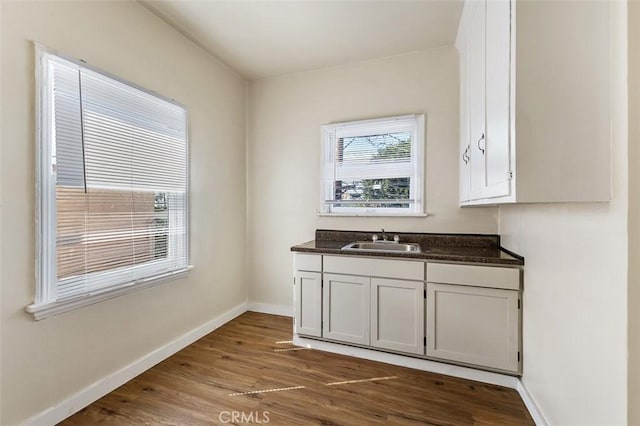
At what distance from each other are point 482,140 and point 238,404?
219cm

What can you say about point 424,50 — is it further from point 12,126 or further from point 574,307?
point 12,126

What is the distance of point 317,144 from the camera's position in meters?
3.15

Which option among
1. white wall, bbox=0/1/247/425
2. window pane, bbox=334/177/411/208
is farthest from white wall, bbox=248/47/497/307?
white wall, bbox=0/1/247/425

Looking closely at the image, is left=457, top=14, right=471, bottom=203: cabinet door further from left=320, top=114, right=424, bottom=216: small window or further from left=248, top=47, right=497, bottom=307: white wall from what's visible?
left=320, top=114, right=424, bottom=216: small window

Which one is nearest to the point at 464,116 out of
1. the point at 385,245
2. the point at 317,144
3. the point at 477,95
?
the point at 477,95

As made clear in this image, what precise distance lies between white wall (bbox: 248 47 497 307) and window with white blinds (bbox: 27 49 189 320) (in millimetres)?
998

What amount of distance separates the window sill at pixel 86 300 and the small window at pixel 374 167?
64.9 inches

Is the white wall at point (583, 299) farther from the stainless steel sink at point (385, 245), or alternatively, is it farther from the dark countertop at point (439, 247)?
the stainless steel sink at point (385, 245)

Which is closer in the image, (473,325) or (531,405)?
(531,405)

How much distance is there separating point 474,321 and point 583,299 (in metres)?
0.94

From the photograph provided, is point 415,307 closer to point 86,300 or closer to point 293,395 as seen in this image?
point 293,395

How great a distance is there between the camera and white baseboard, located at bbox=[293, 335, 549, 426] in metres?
1.82

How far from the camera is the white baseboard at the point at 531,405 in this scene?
1.63 meters

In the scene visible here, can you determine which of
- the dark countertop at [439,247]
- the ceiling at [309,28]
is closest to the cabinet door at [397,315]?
the dark countertop at [439,247]
